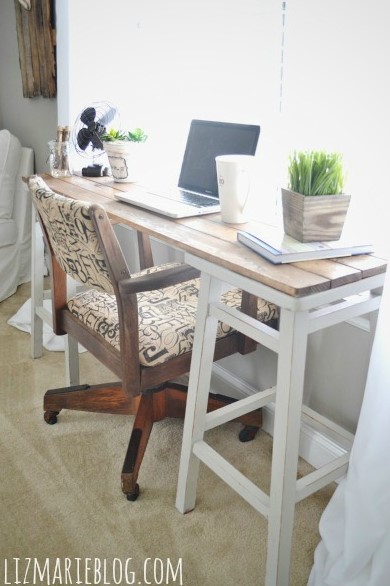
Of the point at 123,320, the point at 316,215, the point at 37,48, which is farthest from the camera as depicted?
the point at 37,48

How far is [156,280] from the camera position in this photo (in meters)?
1.17

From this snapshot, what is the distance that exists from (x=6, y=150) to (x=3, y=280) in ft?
2.29

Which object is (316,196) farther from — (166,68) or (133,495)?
(166,68)

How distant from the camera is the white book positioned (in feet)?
3.37

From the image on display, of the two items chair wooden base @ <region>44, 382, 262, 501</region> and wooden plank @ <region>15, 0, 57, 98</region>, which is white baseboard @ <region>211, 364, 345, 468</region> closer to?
chair wooden base @ <region>44, 382, 262, 501</region>

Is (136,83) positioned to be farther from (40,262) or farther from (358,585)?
(358,585)

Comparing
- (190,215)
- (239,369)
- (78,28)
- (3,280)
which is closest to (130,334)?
(190,215)

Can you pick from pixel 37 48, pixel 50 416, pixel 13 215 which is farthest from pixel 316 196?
pixel 13 215

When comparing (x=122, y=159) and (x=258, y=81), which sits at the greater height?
(x=258, y=81)

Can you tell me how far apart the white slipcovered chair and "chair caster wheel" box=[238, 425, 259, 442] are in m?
1.63

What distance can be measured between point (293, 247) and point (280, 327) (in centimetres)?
19

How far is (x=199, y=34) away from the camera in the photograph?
192cm

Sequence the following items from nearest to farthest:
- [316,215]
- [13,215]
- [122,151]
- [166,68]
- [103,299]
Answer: [316,215] → [103,299] → [122,151] → [166,68] → [13,215]

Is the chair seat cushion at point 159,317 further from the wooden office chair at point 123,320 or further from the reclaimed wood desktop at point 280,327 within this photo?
the reclaimed wood desktop at point 280,327
